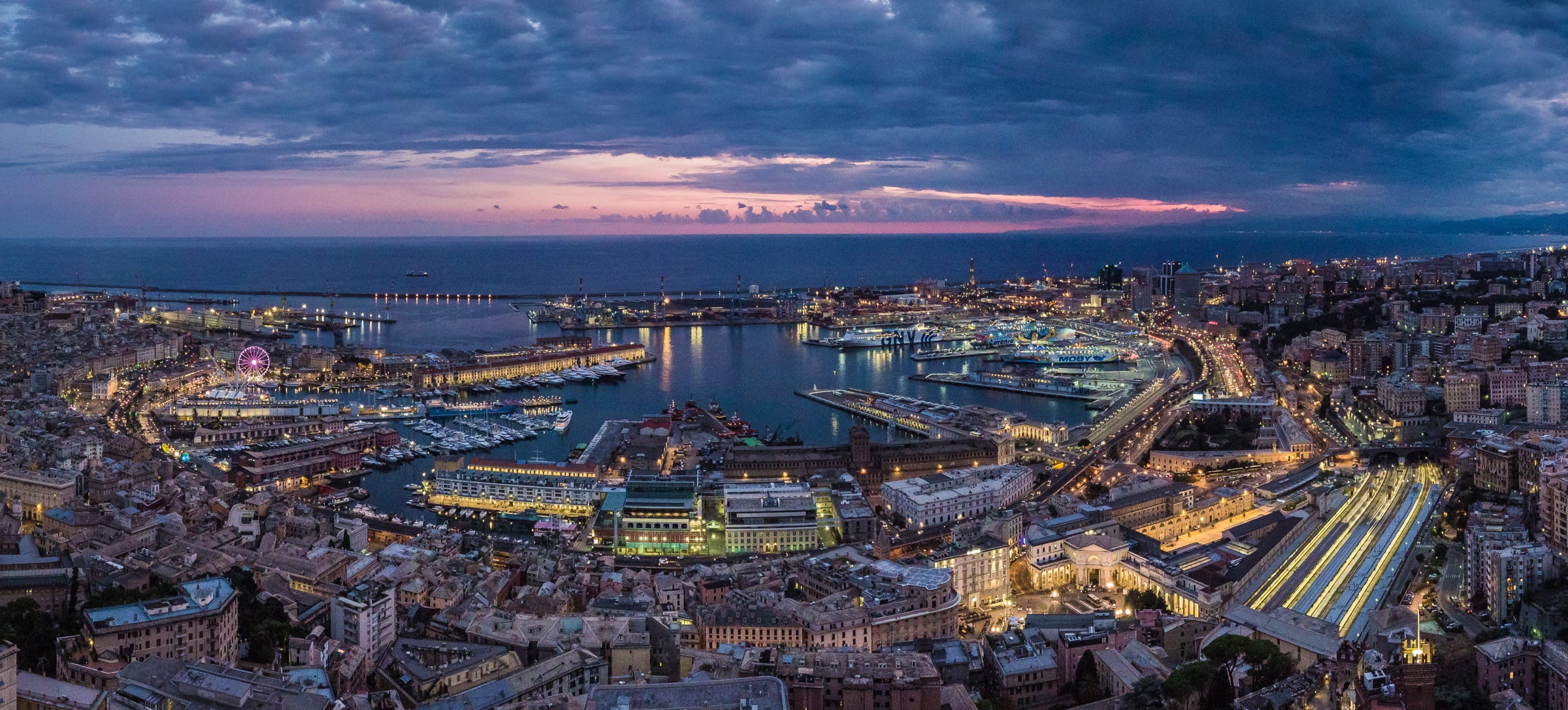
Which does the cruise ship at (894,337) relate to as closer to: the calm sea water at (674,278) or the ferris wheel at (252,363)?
the calm sea water at (674,278)

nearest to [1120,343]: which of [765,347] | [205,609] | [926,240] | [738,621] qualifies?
[765,347]

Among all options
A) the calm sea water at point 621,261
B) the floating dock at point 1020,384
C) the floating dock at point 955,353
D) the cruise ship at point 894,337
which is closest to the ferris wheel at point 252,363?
the floating dock at point 1020,384

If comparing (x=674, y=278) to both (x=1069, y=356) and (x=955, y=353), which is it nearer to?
(x=955, y=353)

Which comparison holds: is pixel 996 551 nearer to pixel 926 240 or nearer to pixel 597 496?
pixel 597 496

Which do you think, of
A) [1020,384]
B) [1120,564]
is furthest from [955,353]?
[1120,564]

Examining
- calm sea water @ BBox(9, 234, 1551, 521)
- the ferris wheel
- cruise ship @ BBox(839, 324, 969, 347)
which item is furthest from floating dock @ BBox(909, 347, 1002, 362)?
the ferris wheel

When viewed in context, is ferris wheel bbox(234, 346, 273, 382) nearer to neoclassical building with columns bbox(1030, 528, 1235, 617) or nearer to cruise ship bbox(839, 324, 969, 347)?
cruise ship bbox(839, 324, 969, 347)
